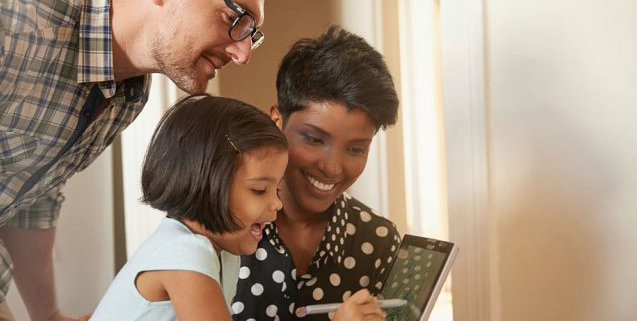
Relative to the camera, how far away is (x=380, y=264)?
4.59ft

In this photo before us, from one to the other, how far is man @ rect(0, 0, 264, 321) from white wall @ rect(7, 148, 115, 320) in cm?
57

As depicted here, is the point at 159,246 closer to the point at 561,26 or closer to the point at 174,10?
the point at 174,10

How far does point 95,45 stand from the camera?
1286 millimetres

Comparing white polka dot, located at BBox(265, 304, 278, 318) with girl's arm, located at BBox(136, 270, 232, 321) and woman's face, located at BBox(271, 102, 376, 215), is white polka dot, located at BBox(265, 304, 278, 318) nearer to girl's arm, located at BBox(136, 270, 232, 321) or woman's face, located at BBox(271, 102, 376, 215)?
woman's face, located at BBox(271, 102, 376, 215)

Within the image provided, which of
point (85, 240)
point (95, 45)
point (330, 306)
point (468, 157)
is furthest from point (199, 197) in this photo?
point (85, 240)

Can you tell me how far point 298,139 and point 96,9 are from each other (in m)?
0.37

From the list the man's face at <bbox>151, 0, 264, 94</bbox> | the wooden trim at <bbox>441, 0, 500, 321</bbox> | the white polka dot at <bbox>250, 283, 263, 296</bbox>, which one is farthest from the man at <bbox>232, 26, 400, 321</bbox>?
the wooden trim at <bbox>441, 0, 500, 321</bbox>

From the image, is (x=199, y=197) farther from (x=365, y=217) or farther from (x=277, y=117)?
(x=365, y=217)

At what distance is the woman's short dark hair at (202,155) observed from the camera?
111 cm

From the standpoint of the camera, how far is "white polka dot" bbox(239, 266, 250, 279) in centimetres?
132

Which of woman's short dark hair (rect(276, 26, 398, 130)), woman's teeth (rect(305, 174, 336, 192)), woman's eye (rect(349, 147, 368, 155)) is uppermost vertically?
woman's short dark hair (rect(276, 26, 398, 130))

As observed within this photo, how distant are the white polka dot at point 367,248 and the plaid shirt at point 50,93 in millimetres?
461

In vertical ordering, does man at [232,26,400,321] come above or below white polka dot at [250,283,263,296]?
above

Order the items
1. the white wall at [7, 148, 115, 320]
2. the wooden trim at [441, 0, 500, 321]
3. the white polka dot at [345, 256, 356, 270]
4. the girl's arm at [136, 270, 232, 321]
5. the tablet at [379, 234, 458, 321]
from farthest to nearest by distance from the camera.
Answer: the white wall at [7, 148, 115, 320] → the wooden trim at [441, 0, 500, 321] → the white polka dot at [345, 256, 356, 270] → the tablet at [379, 234, 458, 321] → the girl's arm at [136, 270, 232, 321]
